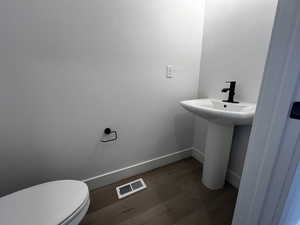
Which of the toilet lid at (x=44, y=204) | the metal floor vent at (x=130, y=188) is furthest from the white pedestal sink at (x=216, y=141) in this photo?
the toilet lid at (x=44, y=204)

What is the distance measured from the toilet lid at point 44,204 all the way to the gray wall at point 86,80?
30cm

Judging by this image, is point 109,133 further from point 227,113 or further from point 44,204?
point 227,113

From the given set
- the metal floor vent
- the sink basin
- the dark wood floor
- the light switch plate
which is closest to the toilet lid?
the dark wood floor

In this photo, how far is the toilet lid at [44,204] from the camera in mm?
649

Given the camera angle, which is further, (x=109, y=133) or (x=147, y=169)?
(x=147, y=169)

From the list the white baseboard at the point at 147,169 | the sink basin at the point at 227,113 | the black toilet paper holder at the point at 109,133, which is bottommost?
the white baseboard at the point at 147,169

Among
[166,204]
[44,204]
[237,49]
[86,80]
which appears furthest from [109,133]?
[237,49]

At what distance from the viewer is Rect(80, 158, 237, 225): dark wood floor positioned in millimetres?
1036

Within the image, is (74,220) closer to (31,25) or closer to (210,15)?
(31,25)

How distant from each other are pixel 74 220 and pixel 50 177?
0.58m

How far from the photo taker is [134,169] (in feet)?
4.80

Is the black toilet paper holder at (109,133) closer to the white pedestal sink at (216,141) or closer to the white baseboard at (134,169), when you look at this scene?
the white baseboard at (134,169)

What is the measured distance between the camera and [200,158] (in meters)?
1.70

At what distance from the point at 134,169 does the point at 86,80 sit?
980mm
